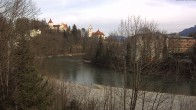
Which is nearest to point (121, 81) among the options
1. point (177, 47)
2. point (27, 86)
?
point (177, 47)

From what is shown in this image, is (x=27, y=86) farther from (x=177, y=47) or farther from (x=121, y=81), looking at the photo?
(x=177, y=47)

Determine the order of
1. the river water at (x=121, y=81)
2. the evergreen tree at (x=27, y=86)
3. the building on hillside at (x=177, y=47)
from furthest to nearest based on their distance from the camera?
1. the building on hillside at (x=177, y=47)
2. the river water at (x=121, y=81)
3. the evergreen tree at (x=27, y=86)

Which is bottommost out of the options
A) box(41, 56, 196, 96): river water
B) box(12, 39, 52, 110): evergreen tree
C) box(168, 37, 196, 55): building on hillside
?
box(41, 56, 196, 96): river water

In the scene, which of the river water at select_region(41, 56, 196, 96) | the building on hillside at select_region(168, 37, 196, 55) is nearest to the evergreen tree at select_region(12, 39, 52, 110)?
the river water at select_region(41, 56, 196, 96)

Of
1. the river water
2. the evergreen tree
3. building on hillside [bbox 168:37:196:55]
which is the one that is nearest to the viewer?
the evergreen tree

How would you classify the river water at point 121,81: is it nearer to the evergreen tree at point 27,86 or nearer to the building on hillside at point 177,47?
the building on hillside at point 177,47

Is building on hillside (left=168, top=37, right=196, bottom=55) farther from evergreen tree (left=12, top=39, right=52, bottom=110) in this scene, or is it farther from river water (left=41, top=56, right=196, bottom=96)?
evergreen tree (left=12, top=39, right=52, bottom=110)

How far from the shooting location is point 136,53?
1102 cm

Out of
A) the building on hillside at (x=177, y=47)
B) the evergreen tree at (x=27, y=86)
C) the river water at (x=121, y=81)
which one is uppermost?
the building on hillside at (x=177, y=47)

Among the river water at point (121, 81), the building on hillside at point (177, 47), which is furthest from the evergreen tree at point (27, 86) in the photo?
the building on hillside at point (177, 47)

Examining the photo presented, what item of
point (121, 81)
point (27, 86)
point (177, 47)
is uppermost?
point (177, 47)

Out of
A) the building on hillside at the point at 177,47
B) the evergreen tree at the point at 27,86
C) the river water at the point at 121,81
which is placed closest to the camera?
the evergreen tree at the point at 27,86

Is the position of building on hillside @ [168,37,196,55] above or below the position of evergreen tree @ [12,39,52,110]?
above

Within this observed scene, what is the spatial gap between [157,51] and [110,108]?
13.1 feet
